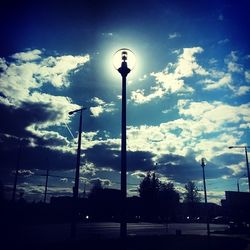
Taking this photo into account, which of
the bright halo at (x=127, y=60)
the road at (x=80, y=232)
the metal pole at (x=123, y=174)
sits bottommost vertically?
the road at (x=80, y=232)

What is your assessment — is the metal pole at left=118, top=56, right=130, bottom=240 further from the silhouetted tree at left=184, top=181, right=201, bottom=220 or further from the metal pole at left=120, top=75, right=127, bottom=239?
the silhouetted tree at left=184, top=181, right=201, bottom=220

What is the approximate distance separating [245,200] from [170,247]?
4567 centimetres

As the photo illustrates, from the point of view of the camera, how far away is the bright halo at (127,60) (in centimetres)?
904

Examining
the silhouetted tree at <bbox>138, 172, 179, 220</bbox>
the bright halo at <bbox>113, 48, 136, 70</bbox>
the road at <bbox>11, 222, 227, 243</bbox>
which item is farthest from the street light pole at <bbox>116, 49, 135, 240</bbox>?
the silhouetted tree at <bbox>138, 172, 179, 220</bbox>

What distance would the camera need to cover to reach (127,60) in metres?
9.13

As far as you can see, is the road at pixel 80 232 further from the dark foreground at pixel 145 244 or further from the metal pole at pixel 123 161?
the metal pole at pixel 123 161

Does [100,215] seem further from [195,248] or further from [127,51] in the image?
[127,51]

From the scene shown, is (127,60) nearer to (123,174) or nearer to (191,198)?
(123,174)

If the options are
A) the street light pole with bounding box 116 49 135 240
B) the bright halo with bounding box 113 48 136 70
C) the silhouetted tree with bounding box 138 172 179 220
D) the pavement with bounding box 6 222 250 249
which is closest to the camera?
the street light pole with bounding box 116 49 135 240

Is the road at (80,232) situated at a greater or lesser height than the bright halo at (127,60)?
lesser

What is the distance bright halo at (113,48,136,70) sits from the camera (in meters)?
9.04

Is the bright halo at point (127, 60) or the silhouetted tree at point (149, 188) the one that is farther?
the silhouetted tree at point (149, 188)

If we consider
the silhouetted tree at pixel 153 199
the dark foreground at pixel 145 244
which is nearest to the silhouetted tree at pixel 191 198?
the silhouetted tree at pixel 153 199

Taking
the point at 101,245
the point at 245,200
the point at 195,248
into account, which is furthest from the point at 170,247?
the point at 245,200
